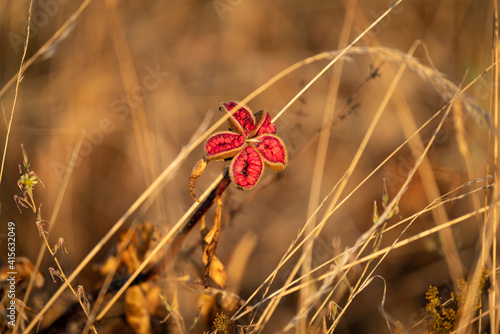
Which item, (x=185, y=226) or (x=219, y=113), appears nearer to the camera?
(x=185, y=226)

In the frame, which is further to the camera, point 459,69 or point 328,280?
point 459,69

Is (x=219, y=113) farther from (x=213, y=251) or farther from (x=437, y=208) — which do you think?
(x=213, y=251)

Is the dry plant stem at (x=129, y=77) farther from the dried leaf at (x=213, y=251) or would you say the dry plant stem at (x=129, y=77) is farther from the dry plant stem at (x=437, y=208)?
the dry plant stem at (x=437, y=208)

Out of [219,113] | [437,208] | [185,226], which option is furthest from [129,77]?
[437,208]

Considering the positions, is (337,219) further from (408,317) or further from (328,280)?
(328,280)

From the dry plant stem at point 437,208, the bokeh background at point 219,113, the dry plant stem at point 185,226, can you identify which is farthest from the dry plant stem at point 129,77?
the dry plant stem at point 437,208

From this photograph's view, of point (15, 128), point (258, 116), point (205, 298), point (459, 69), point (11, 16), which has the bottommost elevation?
point (459, 69)

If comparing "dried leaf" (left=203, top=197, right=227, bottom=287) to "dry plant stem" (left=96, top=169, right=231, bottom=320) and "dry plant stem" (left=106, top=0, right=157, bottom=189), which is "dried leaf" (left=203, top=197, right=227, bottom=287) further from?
"dry plant stem" (left=106, top=0, right=157, bottom=189)

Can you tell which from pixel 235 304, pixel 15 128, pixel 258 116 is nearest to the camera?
pixel 258 116

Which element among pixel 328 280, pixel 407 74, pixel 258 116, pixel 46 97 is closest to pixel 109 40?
pixel 46 97
